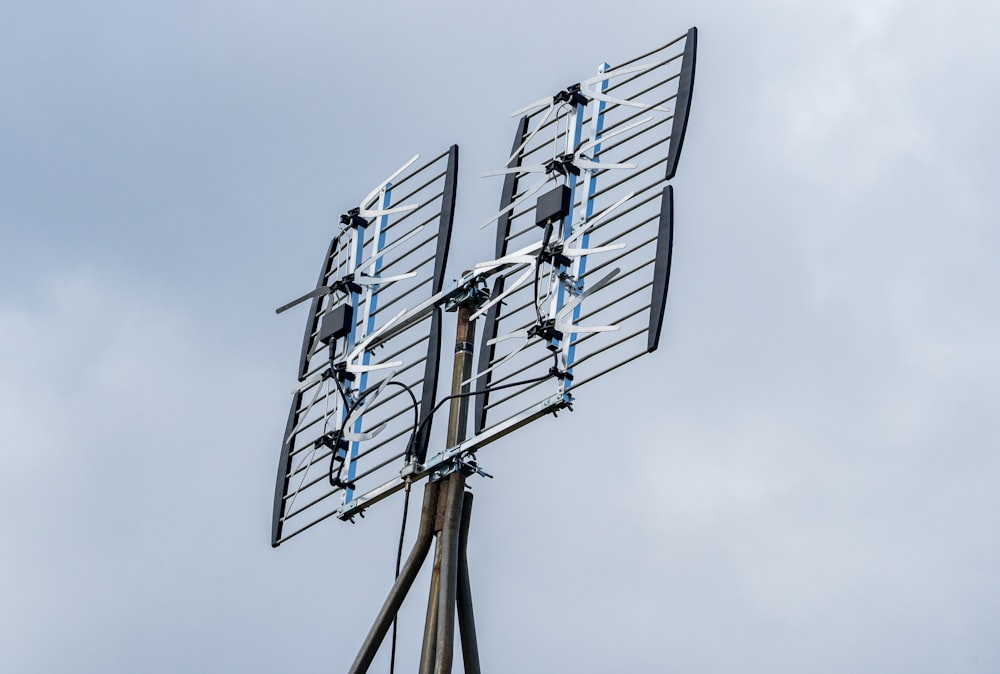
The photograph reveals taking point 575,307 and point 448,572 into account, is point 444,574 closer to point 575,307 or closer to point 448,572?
point 448,572

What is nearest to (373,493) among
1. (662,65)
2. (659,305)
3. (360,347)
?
(360,347)

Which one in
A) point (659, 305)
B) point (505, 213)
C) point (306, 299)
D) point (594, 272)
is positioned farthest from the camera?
point (306, 299)

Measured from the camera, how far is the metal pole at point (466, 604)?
44.4 ft

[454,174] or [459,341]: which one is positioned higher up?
[454,174]

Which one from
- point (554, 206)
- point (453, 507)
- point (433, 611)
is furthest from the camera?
point (554, 206)

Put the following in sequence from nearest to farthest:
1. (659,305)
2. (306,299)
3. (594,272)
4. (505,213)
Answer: (659,305), (594,272), (505,213), (306,299)

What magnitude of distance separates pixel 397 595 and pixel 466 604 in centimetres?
61

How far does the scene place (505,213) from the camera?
51.8ft

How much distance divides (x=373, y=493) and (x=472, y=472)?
1.31m

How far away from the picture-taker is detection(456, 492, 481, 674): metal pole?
13531 millimetres

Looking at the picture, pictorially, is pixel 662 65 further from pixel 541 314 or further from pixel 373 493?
pixel 373 493

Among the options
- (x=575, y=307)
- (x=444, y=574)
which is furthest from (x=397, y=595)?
(x=575, y=307)

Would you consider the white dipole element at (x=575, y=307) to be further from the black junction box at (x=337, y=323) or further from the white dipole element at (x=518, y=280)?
the black junction box at (x=337, y=323)

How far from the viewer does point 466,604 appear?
13820mm
